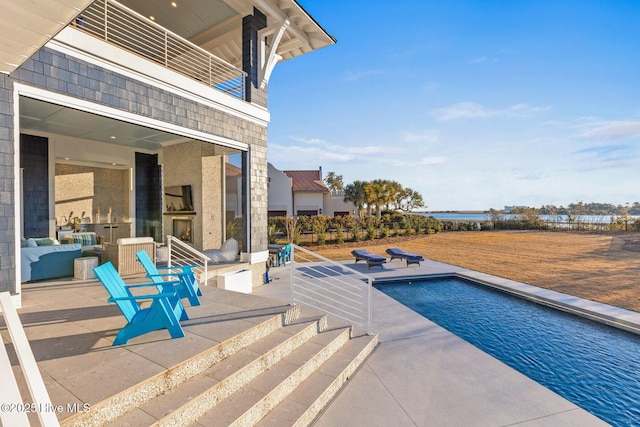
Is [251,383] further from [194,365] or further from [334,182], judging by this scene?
[334,182]

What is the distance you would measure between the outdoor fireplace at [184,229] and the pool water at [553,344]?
277 inches

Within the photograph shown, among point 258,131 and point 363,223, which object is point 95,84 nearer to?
point 258,131

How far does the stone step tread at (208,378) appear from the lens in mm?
2344

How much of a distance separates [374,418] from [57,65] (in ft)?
21.6

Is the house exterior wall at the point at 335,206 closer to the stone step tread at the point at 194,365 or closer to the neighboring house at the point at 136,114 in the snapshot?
the neighboring house at the point at 136,114

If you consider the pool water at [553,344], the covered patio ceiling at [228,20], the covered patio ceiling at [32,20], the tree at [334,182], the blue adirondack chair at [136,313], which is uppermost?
the tree at [334,182]

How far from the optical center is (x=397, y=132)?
65.7 ft

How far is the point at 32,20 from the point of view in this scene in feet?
8.71

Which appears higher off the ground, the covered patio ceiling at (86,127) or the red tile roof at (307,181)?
the red tile roof at (307,181)

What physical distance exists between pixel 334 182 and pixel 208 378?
5709cm

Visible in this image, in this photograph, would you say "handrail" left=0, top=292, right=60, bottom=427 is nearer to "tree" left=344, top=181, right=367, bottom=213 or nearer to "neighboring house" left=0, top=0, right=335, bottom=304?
"neighboring house" left=0, top=0, right=335, bottom=304

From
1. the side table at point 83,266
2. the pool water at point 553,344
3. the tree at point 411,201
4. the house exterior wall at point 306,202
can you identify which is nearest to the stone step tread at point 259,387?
the pool water at point 553,344

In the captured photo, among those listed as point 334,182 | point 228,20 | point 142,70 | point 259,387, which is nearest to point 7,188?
point 142,70

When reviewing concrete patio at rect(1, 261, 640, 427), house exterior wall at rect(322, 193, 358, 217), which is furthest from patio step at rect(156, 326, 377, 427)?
house exterior wall at rect(322, 193, 358, 217)
